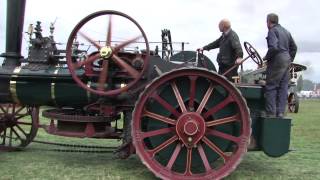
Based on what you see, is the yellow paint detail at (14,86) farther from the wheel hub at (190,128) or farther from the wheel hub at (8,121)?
the wheel hub at (190,128)

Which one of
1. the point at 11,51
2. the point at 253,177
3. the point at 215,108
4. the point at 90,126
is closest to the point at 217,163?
the point at 253,177

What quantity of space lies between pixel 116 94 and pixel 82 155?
5.79ft

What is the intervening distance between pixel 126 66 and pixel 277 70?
73.7 inches

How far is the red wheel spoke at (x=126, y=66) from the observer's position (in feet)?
20.1

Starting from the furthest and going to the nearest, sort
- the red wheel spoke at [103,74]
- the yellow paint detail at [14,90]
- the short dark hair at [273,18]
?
the yellow paint detail at [14,90] → the short dark hair at [273,18] → the red wheel spoke at [103,74]

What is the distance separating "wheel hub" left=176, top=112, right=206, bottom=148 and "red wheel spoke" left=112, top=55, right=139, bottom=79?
2.85ft

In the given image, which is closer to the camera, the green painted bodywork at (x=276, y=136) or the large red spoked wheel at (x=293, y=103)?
the green painted bodywork at (x=276, y=136)

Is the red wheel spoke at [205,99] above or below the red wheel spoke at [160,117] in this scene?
above

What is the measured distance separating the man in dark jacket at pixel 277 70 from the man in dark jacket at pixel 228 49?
23.2 inches

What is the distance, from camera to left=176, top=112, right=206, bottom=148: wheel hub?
573 cm

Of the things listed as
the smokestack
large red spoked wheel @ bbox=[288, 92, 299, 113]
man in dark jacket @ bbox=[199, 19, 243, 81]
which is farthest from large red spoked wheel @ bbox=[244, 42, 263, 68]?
large red spoked wheel @ bbox=[288, 92, 299, 113]

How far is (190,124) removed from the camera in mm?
5734

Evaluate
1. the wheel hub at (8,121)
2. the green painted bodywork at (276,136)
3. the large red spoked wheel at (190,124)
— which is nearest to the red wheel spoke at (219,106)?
the large red spoked wheel at (190,124)

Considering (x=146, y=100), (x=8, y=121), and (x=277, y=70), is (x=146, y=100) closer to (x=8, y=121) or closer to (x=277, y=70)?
(x=277, y=70)
